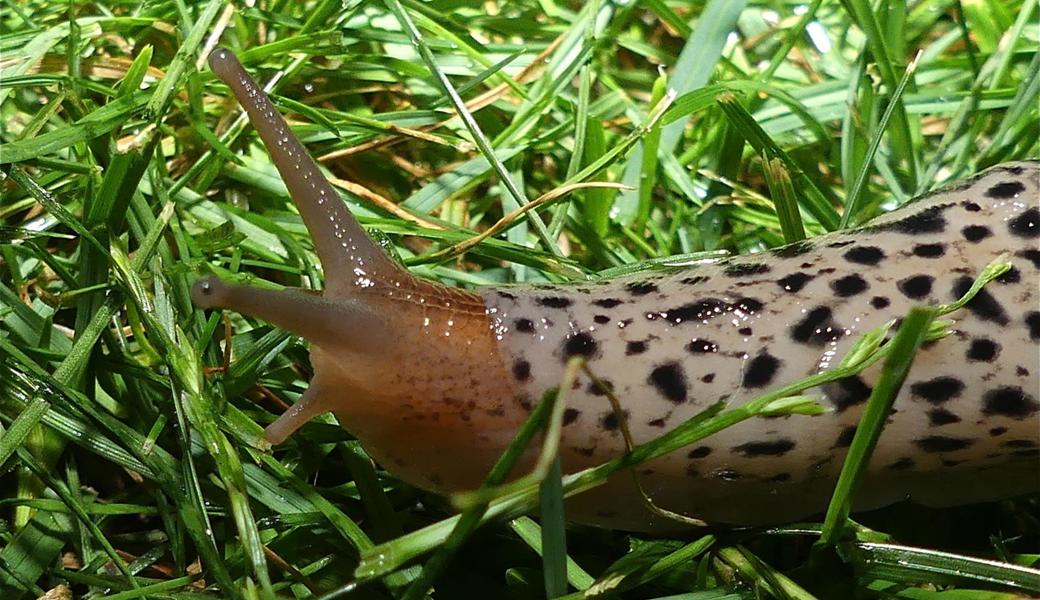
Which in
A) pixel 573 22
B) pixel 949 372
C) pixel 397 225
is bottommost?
pixel 949 372

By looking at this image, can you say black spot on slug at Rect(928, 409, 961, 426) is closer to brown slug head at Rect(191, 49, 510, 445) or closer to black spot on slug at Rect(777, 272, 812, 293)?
black spot on slug at Rect(777, 272, 812, 293)

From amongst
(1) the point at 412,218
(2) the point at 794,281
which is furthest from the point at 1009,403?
(1) the point at 412,218

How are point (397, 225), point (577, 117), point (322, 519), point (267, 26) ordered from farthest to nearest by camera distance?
point (267, 26) → point (577, 117) → point (397, 225) → point (322, 519)

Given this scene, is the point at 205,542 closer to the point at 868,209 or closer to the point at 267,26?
the point at 267,26

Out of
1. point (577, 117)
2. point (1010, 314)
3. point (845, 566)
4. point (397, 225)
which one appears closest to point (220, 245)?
point (397, 225)

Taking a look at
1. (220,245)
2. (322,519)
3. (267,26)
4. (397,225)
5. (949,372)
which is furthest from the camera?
(267,26)

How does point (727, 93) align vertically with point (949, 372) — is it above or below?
above
